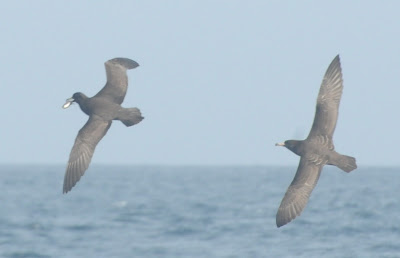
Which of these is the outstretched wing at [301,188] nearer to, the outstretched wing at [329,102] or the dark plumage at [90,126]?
the outstretched wing at [329,102]

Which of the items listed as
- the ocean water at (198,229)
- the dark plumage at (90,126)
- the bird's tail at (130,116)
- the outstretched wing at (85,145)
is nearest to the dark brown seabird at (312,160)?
the bird's tail at (130,116)

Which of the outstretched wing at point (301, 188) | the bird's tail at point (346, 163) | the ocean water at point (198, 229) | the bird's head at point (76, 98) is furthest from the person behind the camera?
the ocean water at point (198, 229)

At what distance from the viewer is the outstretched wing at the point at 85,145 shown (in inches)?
788

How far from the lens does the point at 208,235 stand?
152ft

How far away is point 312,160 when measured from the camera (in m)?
19.6

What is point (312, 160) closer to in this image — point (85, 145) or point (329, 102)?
point (329, 102)

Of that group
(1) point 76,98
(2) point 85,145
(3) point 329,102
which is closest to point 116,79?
(1) point 76,98

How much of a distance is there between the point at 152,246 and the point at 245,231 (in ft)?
21.5

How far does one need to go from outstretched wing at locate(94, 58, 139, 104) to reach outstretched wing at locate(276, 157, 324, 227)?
12.2 feet

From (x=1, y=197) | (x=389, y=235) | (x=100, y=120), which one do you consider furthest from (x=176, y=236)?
(x=1, y=197)

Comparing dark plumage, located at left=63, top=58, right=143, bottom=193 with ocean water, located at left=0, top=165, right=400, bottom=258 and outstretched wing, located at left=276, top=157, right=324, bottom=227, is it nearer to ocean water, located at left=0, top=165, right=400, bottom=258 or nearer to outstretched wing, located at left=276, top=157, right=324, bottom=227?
outstretched wing, located at left=276, top=157, right=324, bottom=227

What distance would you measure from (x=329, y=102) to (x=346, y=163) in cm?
176

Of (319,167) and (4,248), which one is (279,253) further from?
(319,167)

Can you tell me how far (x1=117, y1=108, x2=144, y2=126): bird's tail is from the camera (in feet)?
62.8
